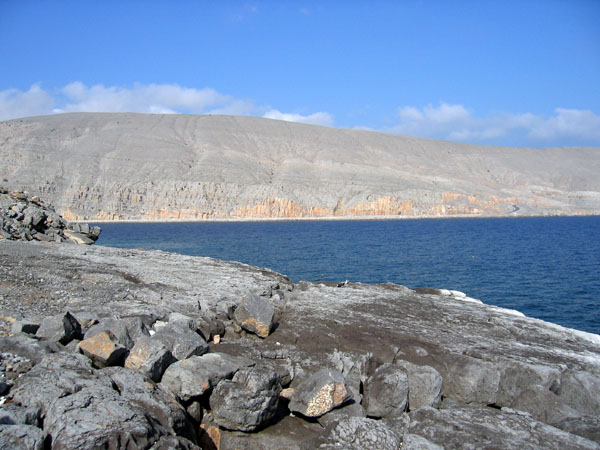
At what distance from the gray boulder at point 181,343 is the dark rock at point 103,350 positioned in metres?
0.77

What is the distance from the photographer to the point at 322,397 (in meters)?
8.23

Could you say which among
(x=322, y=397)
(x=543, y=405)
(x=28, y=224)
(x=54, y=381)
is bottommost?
(x=543, y=405)

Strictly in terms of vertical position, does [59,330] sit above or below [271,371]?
above

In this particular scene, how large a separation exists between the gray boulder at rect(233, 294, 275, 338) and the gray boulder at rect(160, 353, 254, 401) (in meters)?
2.73

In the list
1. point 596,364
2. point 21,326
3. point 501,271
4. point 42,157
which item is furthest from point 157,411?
point 42,157

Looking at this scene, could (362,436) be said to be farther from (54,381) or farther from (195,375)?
(54,381)

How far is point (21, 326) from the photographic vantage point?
9.18 meters

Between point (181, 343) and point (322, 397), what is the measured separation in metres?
3.09

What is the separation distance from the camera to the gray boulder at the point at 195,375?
8141mm

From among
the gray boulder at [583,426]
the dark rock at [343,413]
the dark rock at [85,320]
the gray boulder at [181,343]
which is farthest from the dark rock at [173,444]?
the gray boulder at [583,426]

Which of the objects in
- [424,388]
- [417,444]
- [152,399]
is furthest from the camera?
[424,388]

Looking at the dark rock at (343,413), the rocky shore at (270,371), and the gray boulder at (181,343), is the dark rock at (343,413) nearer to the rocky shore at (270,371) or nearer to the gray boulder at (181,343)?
the rocky shore at (270,371)

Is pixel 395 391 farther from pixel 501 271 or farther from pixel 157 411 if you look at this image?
pixel 501 271

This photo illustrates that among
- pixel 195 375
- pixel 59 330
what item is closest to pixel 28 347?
pixel 59 330
